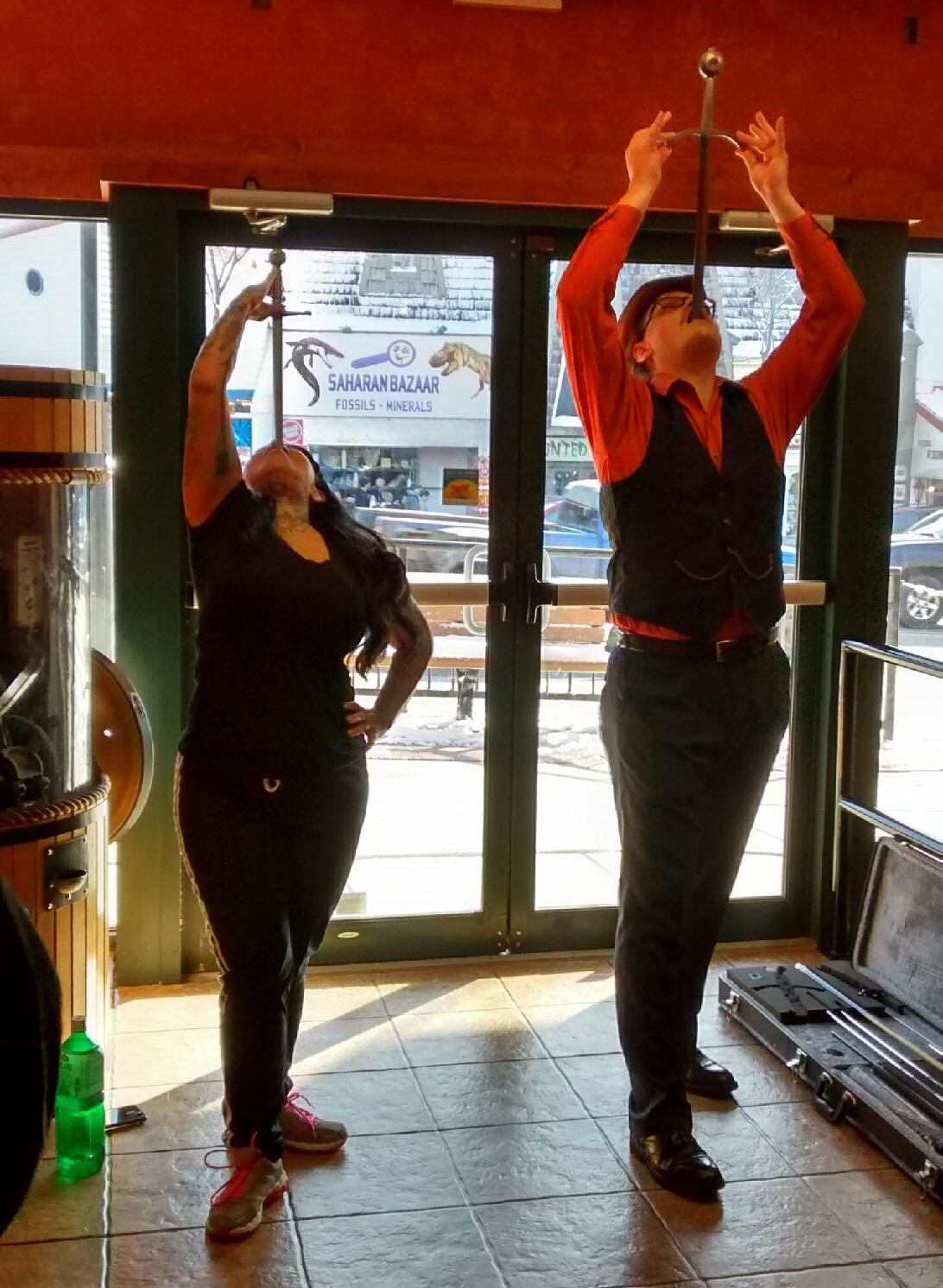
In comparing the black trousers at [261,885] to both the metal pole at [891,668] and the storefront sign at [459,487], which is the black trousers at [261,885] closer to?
the storefront sign at [459,487]

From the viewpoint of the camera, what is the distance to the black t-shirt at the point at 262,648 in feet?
8.40

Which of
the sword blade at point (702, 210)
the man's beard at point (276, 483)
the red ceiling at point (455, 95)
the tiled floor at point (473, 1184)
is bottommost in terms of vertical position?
the tiled floor at point (473, 1184)

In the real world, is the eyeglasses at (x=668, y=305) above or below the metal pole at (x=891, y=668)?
above

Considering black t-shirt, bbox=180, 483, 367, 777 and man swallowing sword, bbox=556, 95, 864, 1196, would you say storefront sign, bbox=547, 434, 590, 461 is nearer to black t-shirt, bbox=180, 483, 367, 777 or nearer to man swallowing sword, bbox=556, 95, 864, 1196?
man swallowing sword, bbox=556, 95, 864, 1196

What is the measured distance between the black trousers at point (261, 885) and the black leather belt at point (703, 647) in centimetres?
61

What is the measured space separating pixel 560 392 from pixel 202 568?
158 centimetres

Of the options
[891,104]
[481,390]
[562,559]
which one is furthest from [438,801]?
[891,104]

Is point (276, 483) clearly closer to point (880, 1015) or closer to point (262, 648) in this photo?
point (262, 648)

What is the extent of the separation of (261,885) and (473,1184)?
79 cm

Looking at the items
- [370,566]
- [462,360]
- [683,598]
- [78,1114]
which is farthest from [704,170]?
[78,1114]

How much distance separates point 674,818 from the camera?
2.79 m

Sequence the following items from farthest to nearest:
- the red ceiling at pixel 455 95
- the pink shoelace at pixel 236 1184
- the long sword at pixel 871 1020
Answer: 1. the red ceiling at pixel 455 95
2. the long sword at pixel 871 1020
3. the pink shoelace at pixel 236 1184

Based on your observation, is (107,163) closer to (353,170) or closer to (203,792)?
(353,170)

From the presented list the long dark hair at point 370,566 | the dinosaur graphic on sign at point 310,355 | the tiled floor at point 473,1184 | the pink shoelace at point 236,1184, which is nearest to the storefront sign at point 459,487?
the dinosaur graphic on sign at point 310,355
